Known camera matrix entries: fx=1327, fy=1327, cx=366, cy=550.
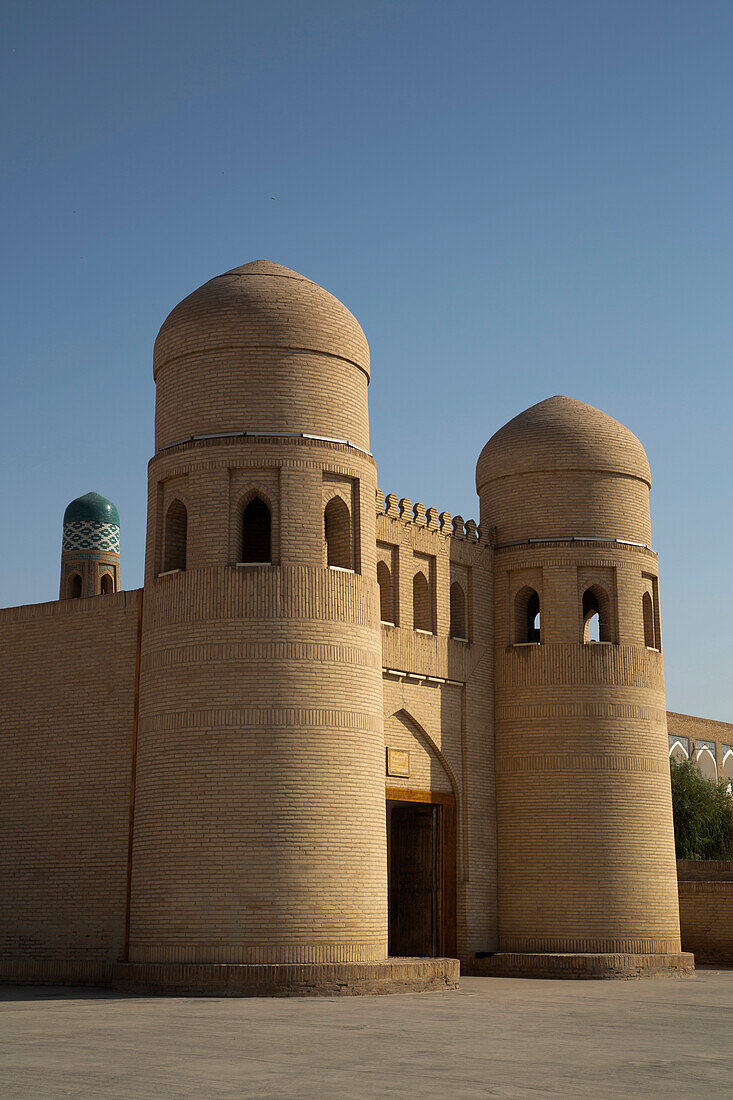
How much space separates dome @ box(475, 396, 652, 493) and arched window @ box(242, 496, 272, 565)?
224 inches

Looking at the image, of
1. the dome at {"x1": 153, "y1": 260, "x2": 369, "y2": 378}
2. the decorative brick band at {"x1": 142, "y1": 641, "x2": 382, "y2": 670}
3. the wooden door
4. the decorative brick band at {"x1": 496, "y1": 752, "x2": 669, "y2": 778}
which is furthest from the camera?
the decorative brick band at {"x1": 496, "y1": 752, "x2": 669, "y2": 778}

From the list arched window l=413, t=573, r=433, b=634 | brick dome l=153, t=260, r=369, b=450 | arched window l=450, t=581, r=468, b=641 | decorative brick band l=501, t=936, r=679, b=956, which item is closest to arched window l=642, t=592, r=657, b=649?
arched window l=450, t=581, r=468, b=641

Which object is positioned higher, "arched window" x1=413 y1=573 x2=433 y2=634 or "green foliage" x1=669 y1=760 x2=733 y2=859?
"arched window" x1=413 y1=573 x2=433 y2=634

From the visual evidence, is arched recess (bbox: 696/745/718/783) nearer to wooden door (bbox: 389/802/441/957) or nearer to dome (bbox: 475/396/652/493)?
dome (bbox: 475/396/652/493)

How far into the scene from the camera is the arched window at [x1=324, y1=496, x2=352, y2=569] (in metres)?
18.2

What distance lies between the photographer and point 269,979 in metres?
15.6

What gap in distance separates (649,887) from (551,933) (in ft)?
5.85

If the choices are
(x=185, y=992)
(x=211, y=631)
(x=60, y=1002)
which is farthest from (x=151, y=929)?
(x=211, y=631)

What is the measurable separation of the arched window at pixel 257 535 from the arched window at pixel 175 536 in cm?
137

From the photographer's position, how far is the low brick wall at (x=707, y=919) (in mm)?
23625

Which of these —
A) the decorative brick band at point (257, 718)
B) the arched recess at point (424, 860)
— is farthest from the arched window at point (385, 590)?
the decorative brick band at point (257, 718)

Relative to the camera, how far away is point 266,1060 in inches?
359

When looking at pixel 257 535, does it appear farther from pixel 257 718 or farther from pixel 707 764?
pixel 707 764

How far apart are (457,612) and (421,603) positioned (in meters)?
1.17
